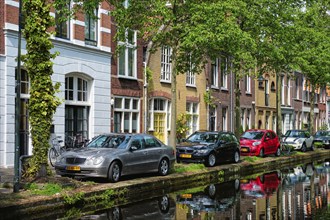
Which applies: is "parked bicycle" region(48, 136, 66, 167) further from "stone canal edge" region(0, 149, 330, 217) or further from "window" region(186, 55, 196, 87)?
"window" region(186, 55, 196, 87)

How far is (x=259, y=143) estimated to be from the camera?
90.4 ft

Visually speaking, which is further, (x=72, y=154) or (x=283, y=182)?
(x=283, y=182)

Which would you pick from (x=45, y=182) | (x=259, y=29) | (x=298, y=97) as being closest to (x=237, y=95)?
(x=259, y=29)

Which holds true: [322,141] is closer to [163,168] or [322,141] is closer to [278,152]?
[278,152]

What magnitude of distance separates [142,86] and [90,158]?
45.2ft

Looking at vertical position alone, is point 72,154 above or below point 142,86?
below

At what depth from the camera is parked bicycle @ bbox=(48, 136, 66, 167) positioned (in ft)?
67.3

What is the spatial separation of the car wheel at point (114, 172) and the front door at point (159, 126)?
47.2 ft

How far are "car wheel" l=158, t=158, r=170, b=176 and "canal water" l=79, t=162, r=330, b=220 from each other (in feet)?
4.40

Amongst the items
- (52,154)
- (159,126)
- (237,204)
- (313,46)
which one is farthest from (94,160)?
(313,46)

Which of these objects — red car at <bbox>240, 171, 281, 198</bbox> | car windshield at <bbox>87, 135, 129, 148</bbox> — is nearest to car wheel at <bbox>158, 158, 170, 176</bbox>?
car windshield at <bbox>87, 135, 129, 148</bbox>

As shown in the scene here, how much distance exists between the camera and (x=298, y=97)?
55438 millimetres

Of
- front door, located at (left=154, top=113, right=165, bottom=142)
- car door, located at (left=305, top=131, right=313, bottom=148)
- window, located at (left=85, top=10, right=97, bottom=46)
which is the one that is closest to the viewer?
window, located at (left=85, top=10, right=97, bottom=46)

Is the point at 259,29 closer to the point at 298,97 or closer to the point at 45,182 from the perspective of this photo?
the point at 45,182
